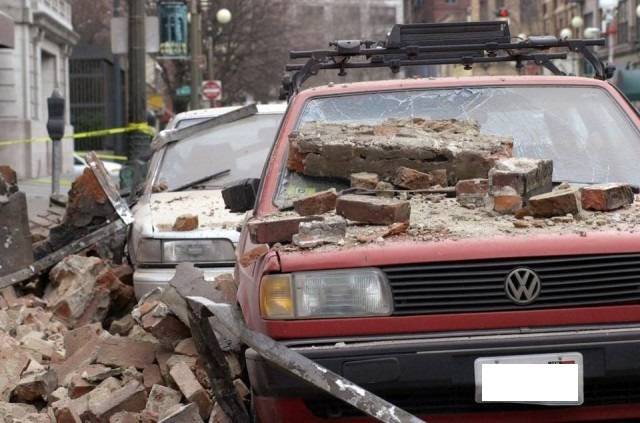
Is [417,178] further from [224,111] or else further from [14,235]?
[224,111]

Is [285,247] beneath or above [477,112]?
beneath

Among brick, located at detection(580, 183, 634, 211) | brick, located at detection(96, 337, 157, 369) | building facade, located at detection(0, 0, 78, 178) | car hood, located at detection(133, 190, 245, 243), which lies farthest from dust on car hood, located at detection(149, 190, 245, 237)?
building facade, located at detection(0, 0, 78, 178)

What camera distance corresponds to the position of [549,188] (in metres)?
5.28

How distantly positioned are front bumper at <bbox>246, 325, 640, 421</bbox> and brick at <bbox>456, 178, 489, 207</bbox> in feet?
2.79

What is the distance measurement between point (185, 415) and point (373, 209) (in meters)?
1.17

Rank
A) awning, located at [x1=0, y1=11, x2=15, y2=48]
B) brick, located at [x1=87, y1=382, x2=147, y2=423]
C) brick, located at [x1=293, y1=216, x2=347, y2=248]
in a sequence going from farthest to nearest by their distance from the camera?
awning, located at [x1=0, y1=11, x2=15, y2=48] < brick, located at [x1=87, y1=382, x2=147, y2=423] < brick, located at [x1=293, y1=216, x2=347, y2=248]

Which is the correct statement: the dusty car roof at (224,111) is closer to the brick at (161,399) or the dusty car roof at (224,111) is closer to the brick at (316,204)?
the brick at (161,399)

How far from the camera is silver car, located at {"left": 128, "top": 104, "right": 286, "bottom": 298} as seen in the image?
26.5 feet

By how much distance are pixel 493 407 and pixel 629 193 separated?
3.74 feet

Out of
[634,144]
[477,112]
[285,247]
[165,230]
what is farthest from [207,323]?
[165,230]

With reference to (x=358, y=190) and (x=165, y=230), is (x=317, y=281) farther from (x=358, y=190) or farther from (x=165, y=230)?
(x=165, y=230)

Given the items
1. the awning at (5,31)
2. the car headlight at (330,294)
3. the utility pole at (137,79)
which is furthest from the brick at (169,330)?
the awning at (5,31)

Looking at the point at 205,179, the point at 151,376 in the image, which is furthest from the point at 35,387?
the point at 205,179

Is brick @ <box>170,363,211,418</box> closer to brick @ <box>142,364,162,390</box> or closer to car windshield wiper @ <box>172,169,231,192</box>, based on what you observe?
brick @ <box>142,364,162,390</box>
